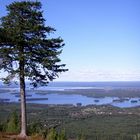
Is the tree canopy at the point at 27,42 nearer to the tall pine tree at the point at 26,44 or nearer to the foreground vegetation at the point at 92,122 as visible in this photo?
the tall pine tree at the point at 26,44

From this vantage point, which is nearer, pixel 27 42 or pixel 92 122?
pixel 27 42

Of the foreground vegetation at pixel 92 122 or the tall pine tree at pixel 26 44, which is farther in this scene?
the foreground vegetation at pixel 92 122

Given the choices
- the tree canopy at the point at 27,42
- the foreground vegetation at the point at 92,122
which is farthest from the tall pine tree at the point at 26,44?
the foreground vegetation at the point at 92,122

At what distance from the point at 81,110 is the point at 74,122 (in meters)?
41.2

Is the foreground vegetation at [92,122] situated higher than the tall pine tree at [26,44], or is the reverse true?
the tall pine tree at [26,44]

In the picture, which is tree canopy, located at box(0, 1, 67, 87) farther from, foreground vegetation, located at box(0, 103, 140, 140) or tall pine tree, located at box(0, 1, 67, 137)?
foreground vegetation, located at box(0, 103, 140, 140)

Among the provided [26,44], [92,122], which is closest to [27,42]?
[26,44]

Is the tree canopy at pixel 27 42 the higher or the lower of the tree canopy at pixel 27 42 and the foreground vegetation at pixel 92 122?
the higher

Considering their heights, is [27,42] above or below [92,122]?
above

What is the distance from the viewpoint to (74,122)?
155125 millimetres

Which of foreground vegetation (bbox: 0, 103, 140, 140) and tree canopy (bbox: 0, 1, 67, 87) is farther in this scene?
foreground vegetation (bbox: 0, 103, 140, 140)

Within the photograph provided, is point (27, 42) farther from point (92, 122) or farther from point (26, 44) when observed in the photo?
point (92, 122)

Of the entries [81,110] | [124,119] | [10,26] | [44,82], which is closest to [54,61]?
[44,82]

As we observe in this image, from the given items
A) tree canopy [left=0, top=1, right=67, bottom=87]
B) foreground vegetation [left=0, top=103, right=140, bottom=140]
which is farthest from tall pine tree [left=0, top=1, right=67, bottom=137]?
foreground vegetation [left=0, top=103, right=140, bottom=140]
